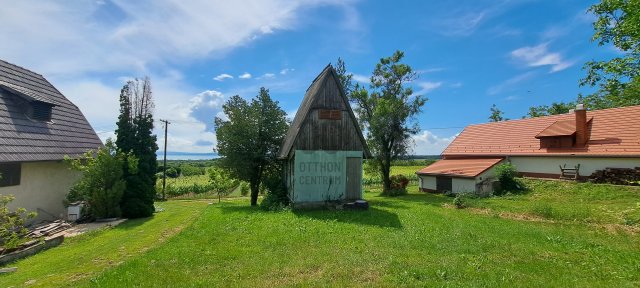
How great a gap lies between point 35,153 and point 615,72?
89.6 ft

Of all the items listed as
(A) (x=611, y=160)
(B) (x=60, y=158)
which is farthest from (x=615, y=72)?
(B) (x=60, y=158)

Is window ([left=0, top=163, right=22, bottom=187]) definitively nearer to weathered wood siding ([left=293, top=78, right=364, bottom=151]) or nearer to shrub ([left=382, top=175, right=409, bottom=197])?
weathered wood siding ([left=293, top=78, right=364, bottom=151])

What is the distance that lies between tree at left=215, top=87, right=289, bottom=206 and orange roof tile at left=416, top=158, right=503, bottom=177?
1624cm

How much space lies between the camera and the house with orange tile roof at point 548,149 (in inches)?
1021

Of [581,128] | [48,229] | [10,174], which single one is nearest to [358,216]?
[48,229]

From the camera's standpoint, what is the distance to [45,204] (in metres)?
17.3

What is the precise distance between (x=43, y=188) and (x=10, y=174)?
7.77 ft

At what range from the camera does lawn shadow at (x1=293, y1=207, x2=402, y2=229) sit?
1485 cm

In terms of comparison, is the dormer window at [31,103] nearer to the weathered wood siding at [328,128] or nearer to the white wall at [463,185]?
the weathered wood siding at [328,128]

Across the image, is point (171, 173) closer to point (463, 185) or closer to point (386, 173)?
point (386, 173)

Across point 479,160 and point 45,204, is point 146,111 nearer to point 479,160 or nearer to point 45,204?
point 45,204

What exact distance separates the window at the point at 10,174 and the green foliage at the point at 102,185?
213 centimetres

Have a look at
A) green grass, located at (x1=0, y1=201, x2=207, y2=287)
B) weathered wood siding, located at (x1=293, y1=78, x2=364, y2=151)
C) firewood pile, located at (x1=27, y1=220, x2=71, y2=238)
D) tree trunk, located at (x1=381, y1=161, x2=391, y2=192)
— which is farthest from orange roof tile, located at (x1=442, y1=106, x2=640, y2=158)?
firewood pile, located at (x1=27, y1=220, x2=71, y2=238)

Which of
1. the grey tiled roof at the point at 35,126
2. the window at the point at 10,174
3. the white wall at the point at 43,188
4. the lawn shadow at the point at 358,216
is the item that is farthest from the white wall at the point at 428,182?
the window at the point at 10,174
